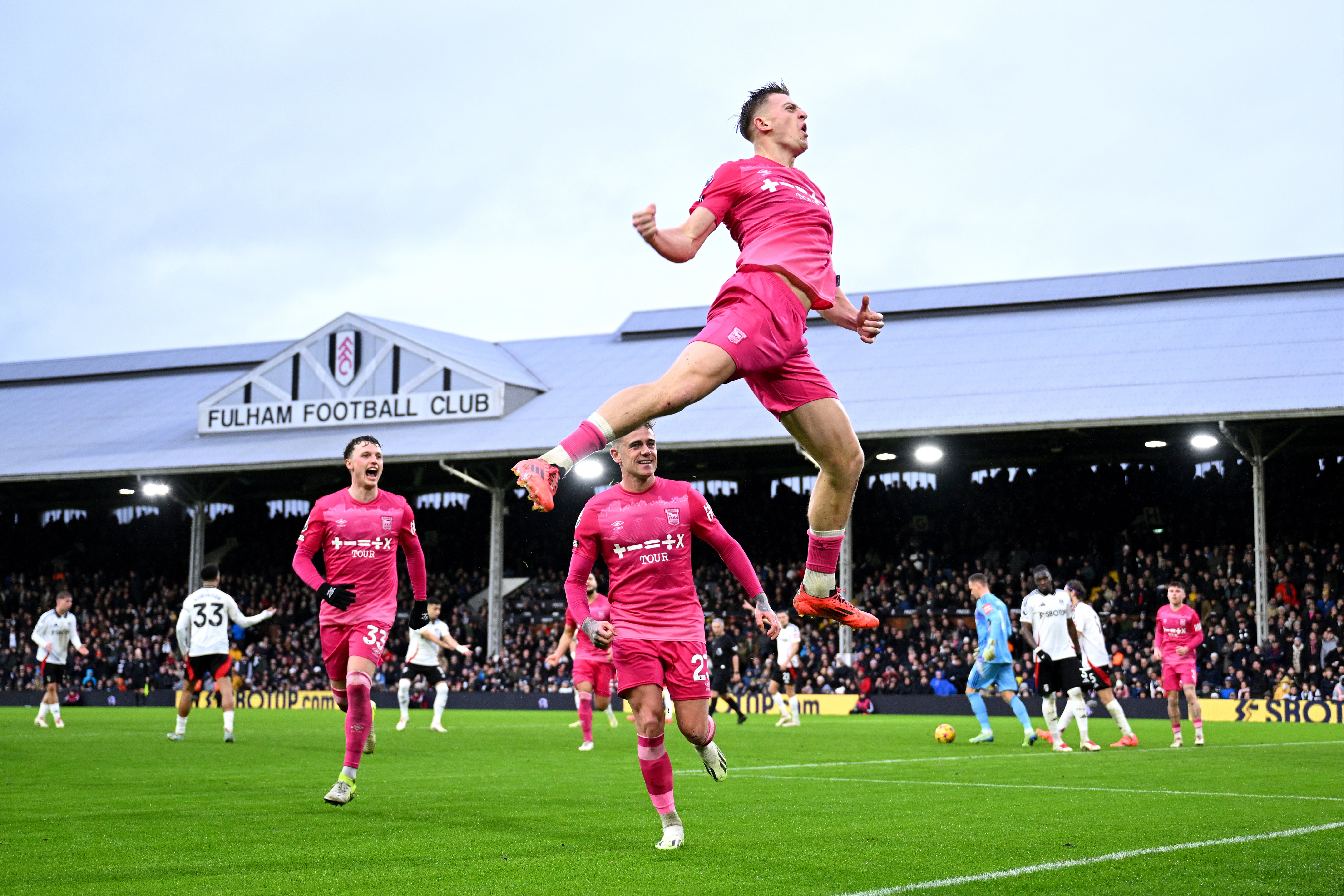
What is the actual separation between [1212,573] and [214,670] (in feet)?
74.3

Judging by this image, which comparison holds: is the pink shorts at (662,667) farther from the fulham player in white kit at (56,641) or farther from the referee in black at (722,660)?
the fulham player in white kit at (56,641)

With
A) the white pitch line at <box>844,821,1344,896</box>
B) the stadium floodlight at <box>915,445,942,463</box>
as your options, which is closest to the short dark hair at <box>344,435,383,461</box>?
→ the white pitch line at <box>844,821,1344,896</box>

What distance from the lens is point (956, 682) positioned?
29.3m

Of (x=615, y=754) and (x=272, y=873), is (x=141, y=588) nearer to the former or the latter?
(x=615, y=754)

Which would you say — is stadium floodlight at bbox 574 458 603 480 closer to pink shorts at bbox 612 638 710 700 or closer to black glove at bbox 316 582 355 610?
black glove at bbox 316 582 355 610

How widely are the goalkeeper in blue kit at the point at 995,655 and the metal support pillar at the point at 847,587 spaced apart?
12.1 meters

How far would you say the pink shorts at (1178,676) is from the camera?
17.7m

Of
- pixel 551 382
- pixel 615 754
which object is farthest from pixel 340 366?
pixel 615 754

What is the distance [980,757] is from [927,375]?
18982 mm

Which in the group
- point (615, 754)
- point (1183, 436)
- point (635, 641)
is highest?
point (1183, 436)

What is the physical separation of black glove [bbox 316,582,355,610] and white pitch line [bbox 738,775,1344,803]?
447 cm

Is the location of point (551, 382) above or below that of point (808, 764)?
above

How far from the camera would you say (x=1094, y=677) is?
16609 millimetres

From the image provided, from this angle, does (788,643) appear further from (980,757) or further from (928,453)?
(928,453)
